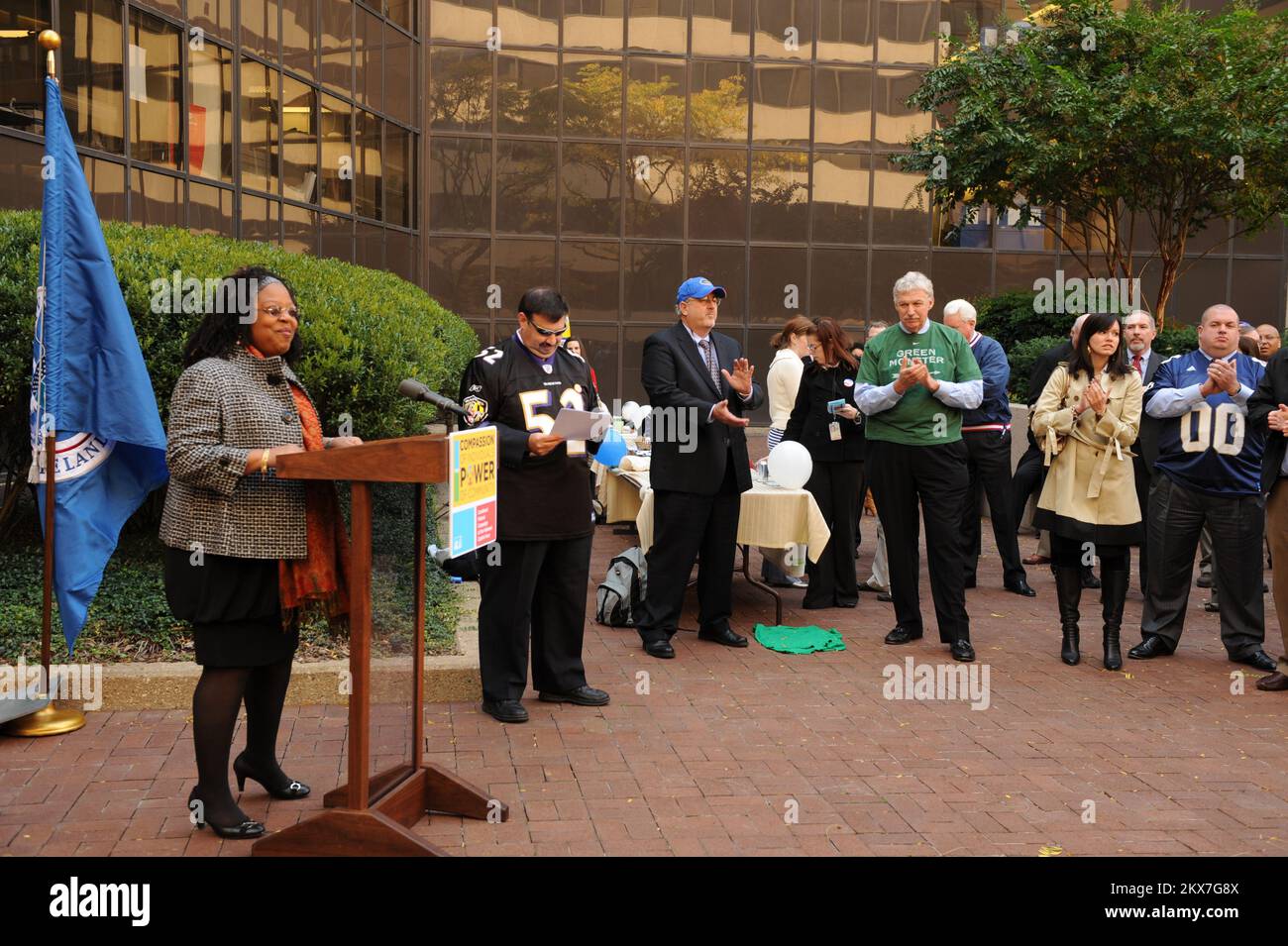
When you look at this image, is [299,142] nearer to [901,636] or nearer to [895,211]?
[895,211]

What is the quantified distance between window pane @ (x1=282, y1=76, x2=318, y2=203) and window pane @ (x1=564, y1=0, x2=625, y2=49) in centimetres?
646

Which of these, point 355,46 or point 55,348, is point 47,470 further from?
point 355,46

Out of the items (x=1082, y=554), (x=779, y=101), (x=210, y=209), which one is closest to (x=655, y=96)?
(x=779, y=101)

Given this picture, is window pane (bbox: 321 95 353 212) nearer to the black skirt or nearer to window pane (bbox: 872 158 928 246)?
window pane (bbox: 872 158 928 246)

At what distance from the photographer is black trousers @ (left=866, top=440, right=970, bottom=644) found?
312 inches

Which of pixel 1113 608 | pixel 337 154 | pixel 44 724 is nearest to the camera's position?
pixel 44 724

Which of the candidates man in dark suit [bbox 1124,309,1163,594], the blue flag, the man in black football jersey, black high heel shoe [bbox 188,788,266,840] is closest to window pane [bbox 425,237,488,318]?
man in dark suit [bbox 1124,309,1163,594]

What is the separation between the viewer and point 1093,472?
7.73 meters

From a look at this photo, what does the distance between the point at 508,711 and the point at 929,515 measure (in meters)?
3.11

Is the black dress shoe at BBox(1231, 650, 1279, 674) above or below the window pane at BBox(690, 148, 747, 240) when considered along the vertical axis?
below

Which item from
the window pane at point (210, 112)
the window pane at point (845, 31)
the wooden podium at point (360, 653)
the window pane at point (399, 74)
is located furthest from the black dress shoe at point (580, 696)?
the window pane at point (845, 31)

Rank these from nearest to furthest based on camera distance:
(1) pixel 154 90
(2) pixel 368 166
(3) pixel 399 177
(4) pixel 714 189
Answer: (1) pixel 154 90
(2) pixel 368 166
(3) pixel 399 177
(4) pixel 714 189

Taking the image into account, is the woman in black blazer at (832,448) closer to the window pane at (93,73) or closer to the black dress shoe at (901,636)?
the black dress shoe at (901,636)

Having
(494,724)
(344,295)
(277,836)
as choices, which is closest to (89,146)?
(344,295)
